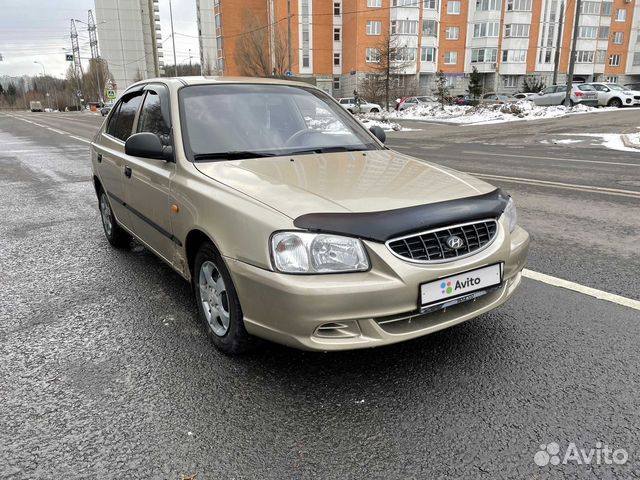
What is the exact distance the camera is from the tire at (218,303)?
9.16 ft

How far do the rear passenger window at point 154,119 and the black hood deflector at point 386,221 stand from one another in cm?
164

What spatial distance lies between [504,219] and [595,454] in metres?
1.30

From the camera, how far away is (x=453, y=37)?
66625mm

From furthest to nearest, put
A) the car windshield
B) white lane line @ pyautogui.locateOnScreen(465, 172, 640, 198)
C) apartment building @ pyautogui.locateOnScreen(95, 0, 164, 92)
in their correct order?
apartment building @ pyautogui.locateOnScreen(95, 0, 164, 92) → white lane line @ pyautogui.locateOnScreen(465, 172, 640, 198) → the car windshield

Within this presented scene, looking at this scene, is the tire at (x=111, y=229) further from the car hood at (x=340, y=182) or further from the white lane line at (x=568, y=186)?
the white lane line at (x=568, y=186)

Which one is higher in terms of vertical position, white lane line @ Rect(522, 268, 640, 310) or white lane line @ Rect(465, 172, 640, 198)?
white lane line @ Rect(522, 268, 640, 310)

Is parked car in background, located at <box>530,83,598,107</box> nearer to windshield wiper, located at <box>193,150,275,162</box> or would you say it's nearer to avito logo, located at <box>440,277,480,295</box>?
windshield wiper, located at <box>193,150,275,162</box>

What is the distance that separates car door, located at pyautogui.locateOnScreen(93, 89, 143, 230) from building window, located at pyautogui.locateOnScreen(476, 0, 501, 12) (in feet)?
230

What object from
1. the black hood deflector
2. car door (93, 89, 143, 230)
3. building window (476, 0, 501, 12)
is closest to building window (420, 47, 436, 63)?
building window (476, 0, 501, 12)

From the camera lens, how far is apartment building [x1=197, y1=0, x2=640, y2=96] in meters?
63.6

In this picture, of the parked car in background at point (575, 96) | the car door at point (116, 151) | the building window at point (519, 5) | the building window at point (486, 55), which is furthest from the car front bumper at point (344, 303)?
the building window at point (519, 5)

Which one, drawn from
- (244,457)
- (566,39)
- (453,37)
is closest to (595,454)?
(244,457)

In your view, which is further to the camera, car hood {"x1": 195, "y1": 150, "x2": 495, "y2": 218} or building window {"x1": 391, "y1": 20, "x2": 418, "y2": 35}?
building window {"x1": 391, "y1": 20, "x2": 418, "y2": 35}

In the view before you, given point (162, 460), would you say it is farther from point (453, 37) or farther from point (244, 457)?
point (453, 37)
